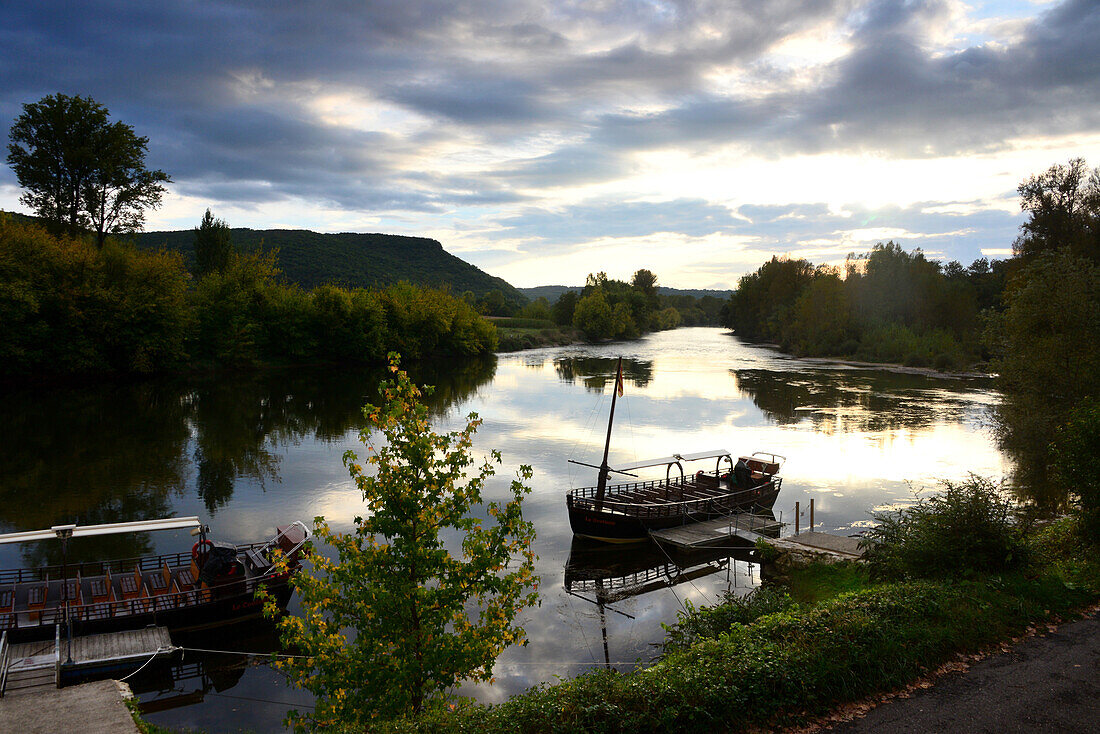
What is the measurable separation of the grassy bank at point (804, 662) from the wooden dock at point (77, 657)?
962 centimetres

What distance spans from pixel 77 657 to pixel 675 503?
61.6ft

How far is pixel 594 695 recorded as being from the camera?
8.46 m

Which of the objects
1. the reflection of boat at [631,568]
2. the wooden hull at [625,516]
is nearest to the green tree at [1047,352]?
the wooden hull at [625,516]

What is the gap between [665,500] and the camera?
88.1 feet

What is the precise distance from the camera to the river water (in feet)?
53.6

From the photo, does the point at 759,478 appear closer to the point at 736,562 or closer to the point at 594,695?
the point at 736,562

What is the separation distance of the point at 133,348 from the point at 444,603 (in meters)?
66.5

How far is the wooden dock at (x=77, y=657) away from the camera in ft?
41.7

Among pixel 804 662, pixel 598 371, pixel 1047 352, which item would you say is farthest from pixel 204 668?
pixel 598 371

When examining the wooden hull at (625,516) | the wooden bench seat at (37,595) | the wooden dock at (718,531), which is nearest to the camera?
the wooden bench seat at (37,595)

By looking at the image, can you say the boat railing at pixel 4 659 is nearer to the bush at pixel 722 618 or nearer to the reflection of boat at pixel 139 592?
the reflection of boat at pixel 139 592

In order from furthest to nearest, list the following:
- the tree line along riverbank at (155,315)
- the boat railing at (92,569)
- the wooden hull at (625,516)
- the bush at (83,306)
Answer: the tree line along riverbank at (155,315) < the bush at (83,306) < the wooden hull at (625,516) < the boat railing at (92,569)

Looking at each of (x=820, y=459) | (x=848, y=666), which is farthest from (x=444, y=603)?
(x=820, y=459)

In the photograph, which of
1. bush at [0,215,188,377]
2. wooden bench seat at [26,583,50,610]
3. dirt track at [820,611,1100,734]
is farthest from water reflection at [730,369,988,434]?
bush at [0,215,188,377]
